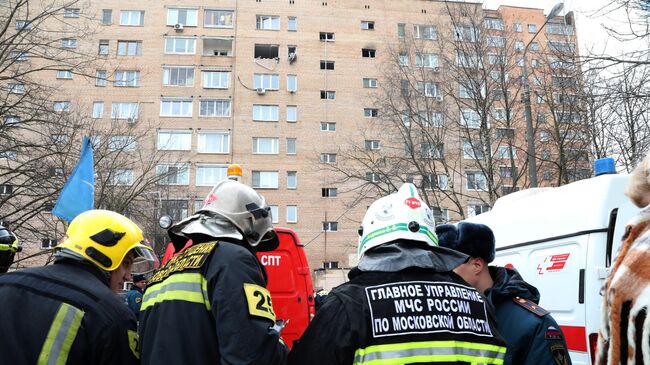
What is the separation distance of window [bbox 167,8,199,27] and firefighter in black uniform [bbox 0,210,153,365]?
41457mm

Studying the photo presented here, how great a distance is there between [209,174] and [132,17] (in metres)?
14.0

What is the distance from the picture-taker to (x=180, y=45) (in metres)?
41.1

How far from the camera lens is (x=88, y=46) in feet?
132

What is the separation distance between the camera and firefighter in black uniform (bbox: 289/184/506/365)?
6.83 ft

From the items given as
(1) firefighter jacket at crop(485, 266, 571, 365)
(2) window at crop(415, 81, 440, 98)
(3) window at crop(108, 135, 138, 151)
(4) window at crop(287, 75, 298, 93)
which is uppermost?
(4) window at crop(287, 75, 298, 93)

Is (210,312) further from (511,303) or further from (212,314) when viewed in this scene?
(511,303)

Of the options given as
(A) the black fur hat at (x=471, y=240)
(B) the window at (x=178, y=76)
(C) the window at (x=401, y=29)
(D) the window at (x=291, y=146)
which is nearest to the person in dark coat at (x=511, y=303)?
(A) the black fur hat at (x=471, y=240)

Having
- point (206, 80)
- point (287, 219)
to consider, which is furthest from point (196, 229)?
point (206, 80)

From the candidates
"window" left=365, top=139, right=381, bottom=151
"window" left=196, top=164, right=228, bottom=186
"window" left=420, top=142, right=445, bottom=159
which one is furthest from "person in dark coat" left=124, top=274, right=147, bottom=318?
"window" left=365, top=139, right=381, bottom=151

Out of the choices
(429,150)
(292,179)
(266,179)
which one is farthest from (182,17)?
(429,150)

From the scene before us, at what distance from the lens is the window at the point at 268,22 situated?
42.2 m

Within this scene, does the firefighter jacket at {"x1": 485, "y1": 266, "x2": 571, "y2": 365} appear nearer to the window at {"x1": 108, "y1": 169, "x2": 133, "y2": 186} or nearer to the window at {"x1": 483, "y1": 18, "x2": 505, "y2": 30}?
the window at {"x1": 483, "y1": 18, "x2": 505, "y2": 30}

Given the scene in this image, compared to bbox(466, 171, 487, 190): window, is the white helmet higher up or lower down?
lower down

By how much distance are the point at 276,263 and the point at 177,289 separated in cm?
437
